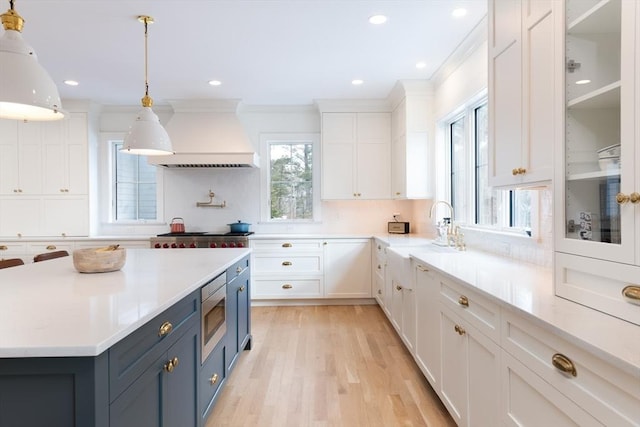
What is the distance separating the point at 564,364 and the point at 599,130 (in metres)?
0.79

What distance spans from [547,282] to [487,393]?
1.93 feet

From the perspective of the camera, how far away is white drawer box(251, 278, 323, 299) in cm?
449

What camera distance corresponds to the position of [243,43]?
121 inches

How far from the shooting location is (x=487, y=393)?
59.9 inches

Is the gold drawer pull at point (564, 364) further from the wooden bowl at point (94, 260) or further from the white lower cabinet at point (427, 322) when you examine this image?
the wooden bowl at point (94, 260)

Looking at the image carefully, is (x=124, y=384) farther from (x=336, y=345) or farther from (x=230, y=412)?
(x=336, y=345)

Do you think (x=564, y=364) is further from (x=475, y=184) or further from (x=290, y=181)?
(x=290, y=181)

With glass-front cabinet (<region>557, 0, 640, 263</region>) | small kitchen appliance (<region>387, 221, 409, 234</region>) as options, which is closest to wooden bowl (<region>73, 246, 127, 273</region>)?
glass-front cabinet (<region>557, 0, 640, 263</region>)

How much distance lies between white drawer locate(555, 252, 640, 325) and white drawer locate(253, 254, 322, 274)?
10.7ft

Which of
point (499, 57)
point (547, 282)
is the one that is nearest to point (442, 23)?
point (499, 57)

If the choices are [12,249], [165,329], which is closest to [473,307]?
[165,329]

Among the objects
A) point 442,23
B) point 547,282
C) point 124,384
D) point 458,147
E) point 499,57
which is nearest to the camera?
point 124,384

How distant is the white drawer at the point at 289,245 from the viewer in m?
4.47

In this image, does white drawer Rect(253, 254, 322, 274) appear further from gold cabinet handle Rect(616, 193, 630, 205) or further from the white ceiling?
gold cabinet handle Rect(616, 193, 630, 205)
